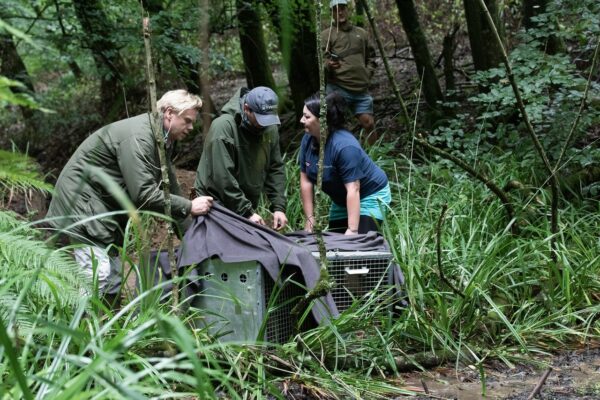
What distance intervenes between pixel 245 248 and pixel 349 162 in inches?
48.5

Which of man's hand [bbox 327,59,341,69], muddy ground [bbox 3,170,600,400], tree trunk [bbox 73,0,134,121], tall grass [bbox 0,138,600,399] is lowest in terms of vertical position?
muddy ground [bbox 3,170,600,400]

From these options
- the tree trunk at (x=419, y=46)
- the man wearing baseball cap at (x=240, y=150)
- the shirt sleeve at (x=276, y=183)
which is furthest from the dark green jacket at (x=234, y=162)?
the tree trunk at (x=419, y=46)

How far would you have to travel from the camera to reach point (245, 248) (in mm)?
3482

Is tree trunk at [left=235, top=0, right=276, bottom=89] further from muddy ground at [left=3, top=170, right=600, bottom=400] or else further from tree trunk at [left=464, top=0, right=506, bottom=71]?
muddy ground at [left=3, top=170, right=600, bottom=400]

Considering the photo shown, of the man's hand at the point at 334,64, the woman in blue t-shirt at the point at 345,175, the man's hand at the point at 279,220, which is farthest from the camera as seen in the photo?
the man's hand at the point at 334,64

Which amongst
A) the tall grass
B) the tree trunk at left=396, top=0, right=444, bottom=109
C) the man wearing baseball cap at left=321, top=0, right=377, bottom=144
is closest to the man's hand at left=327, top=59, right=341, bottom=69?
the man wearing baseball cap at left=321, top=0, right=377, bottom=144

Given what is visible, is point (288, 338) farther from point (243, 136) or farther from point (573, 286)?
point (573, 286)

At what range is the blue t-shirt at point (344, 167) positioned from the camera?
4484 millimetres

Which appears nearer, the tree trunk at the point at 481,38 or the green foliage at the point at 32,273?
the green foliage at the point at 32,273

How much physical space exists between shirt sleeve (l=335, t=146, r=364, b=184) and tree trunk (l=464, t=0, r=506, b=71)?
12.6 ft

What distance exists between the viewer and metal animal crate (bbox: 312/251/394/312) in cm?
373

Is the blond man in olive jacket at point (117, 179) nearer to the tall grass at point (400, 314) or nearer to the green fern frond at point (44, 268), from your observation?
the tall grass at point (400, 314)

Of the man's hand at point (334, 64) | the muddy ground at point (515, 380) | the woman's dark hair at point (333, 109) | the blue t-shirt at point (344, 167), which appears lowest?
the muddy ground at point (515, 380)

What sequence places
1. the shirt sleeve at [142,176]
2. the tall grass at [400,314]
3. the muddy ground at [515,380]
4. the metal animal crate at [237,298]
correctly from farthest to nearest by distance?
1. the shirt sleeve at [142,176]
2. the metal animal crate at [237,298]
3. the muddy ground at [515,380]
4. the tall grass at [400,314]
